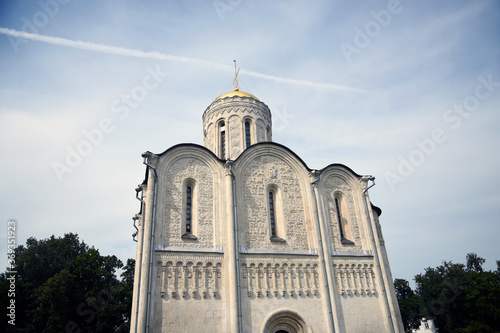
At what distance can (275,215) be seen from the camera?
42.9 ft

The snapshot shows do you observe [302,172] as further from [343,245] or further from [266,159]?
[343,245]

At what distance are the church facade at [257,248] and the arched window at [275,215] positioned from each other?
1.8 inches

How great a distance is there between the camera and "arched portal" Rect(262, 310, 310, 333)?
35.4 feet

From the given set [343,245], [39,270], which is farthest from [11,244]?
[39,270]

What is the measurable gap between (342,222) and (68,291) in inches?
765

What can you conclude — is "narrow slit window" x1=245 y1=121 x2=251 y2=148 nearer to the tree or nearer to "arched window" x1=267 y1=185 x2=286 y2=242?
"arched window" x1=267 y1=185 x2=286 y2=242

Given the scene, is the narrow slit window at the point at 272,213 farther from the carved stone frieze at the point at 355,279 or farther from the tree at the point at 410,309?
the tree at the point at 410,309

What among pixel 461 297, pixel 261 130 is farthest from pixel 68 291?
pixel 461 297

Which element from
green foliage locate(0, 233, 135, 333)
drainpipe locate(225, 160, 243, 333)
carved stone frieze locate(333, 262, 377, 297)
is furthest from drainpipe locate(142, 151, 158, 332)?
green foliage locate(0, 233, 135, 333)

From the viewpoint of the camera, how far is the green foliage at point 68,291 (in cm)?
1991

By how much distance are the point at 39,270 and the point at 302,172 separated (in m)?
22.6

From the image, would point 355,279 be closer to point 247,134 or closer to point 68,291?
point 247,134

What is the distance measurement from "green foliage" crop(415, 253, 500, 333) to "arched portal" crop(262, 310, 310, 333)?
17.3 meters

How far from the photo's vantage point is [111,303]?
894 inches
